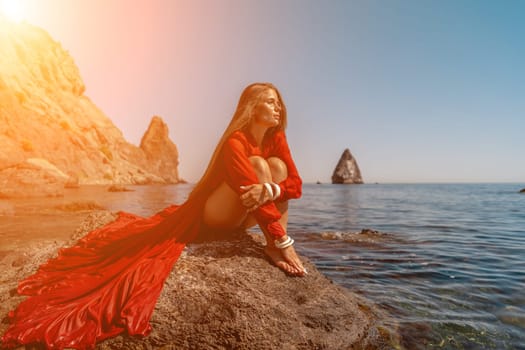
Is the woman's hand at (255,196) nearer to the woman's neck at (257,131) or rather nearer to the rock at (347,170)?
the woman's neck at (257,131)

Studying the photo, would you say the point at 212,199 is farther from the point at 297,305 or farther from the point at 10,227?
the point at 10,227

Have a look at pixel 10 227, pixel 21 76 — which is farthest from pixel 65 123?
pixel 10 227

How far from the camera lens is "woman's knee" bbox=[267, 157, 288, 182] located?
3.32m

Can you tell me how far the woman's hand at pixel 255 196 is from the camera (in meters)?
2.94

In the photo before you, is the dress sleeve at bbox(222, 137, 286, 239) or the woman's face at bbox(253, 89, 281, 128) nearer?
the dress sleeve at bbox(222, 137, 286, 239)

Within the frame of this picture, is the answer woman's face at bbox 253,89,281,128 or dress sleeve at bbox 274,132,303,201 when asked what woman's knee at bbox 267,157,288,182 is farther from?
woman's face at bbox 253,89,281,128

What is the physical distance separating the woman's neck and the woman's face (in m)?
0.05

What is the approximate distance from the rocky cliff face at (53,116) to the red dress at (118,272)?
4333cm

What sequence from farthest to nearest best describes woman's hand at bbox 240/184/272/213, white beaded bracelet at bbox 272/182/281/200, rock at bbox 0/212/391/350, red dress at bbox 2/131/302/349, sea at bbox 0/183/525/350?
1. sea at bbox 0/183/525/350
2. white beaded bracelet at bbox 272/182/281/200
3. woman's hand at bbox 240/184/272/213
4. rock at bbox 0/212/391/350
5. red dress at bbox 2/131/302/349

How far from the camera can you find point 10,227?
9.27m

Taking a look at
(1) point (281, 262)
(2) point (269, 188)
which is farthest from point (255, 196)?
(1) point (281, 262)

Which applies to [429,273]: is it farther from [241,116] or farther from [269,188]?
[241,116]

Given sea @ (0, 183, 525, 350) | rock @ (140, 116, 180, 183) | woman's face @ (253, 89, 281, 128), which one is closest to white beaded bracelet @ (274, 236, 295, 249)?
woman's face @ (253, 89, 281, 128)

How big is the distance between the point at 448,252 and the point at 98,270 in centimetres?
812
